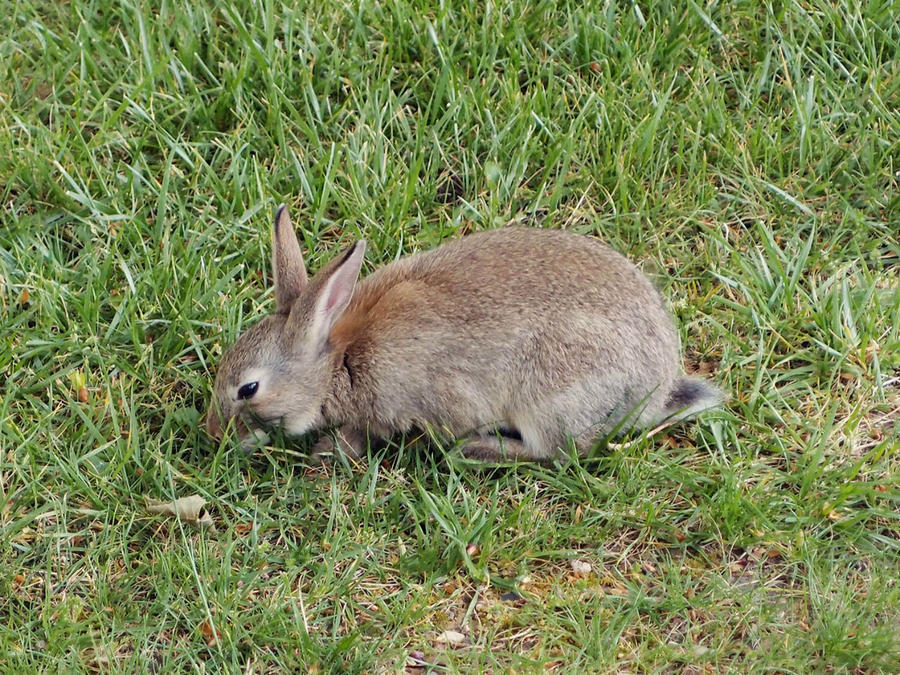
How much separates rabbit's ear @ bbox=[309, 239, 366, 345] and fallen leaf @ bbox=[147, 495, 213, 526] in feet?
2.62

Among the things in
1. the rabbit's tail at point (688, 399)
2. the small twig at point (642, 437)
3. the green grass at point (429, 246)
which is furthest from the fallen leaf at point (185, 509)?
the rabbit's tail at point (688, 399)

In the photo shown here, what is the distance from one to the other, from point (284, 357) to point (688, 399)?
166 cm

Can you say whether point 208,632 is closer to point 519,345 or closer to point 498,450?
point 498,450

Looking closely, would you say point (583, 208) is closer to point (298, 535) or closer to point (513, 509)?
point (513, 509)

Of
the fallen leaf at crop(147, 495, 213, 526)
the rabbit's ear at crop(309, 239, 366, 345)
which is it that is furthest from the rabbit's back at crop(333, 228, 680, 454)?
the fallen leaf at crop(147, 495, 213, 526)

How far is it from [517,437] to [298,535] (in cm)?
102

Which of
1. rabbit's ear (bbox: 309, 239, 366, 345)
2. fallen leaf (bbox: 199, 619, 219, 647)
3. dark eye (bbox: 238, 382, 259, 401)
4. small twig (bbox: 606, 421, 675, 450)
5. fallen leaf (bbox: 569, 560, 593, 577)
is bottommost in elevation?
fallen leaf (bbox: 569, 560, 593, 577)

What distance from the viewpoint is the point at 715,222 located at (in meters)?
5.61

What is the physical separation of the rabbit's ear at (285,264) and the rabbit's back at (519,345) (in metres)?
0.26

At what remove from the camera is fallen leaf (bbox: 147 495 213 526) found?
4578 millimetres

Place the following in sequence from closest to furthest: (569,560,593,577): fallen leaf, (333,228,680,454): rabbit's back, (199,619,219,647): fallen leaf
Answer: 1. (199,619,219,647): fallen leaf
2. (569,560,593,577): fallen leaf
3. (333,228,680,454): rabbit's back

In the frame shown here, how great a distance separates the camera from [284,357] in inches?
189

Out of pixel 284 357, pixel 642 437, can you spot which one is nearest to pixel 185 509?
pixel 284 357

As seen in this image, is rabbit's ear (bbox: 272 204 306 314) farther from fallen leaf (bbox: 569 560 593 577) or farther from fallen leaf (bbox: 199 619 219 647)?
fallen leaf (bbox: 569 560 593 577)
